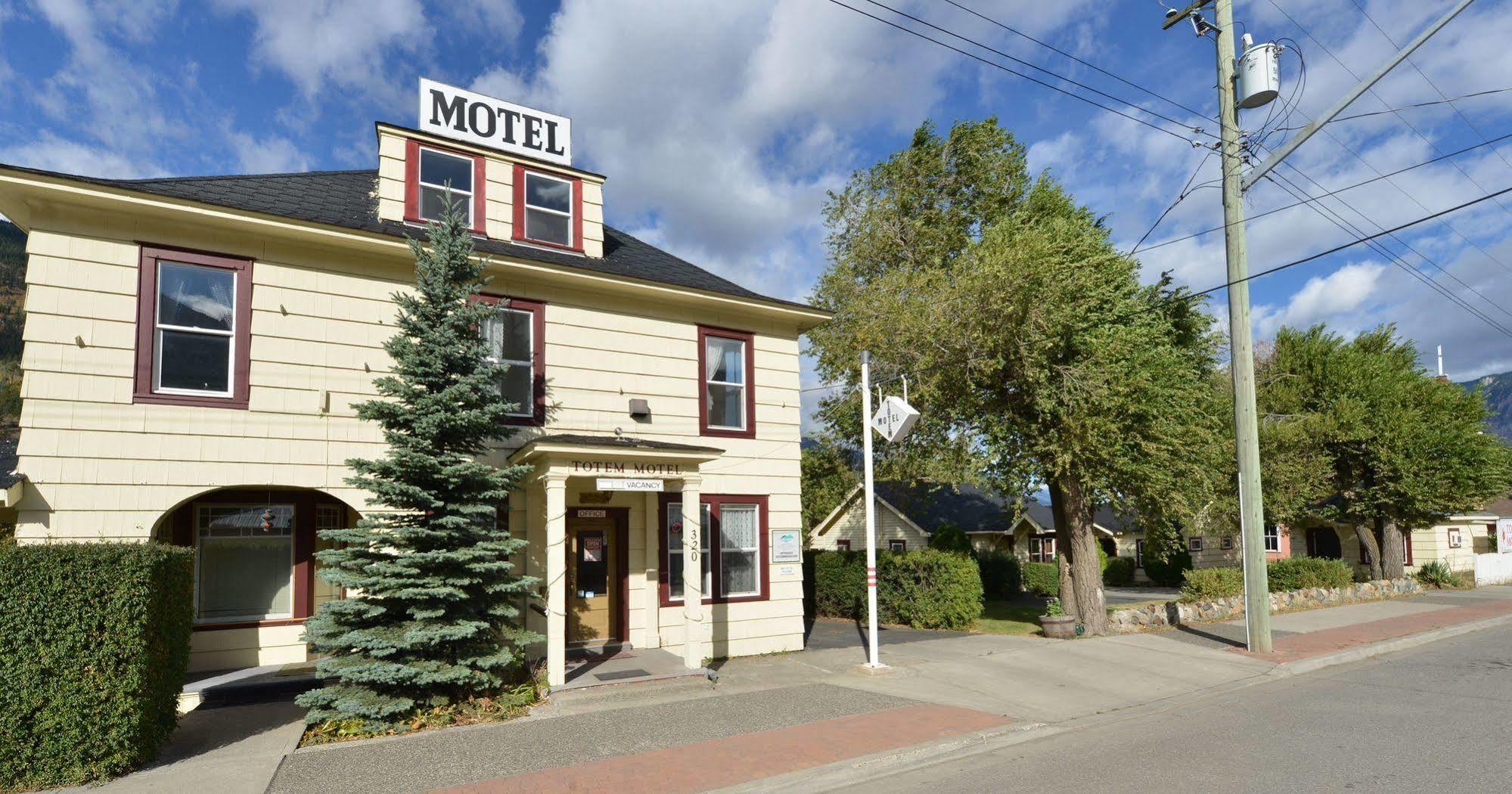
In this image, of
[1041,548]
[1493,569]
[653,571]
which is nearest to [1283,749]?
[653,571]

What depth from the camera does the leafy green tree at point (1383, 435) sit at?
26453mm

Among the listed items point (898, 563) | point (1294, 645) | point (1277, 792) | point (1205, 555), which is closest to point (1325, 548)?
point (1205, 555)

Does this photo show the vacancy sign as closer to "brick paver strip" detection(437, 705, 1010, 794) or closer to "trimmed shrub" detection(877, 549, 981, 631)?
"brick paver strip" detection(437, 705, 1010, 794)

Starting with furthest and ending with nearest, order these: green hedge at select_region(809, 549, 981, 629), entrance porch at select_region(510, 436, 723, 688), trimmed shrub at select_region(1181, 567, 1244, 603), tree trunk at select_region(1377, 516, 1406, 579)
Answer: tree trunk at select_region(1377, 516, 1406, 579) → trimmed shrub at select_region(1181, 567, 1244, 603) → green hedge at select_region(809, 549, 981, 629) → entrance porch at select_region(510, 436, 723, 688)

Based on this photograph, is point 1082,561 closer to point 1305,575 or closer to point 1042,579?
point 1305,575

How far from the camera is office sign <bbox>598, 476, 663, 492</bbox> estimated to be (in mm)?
10984

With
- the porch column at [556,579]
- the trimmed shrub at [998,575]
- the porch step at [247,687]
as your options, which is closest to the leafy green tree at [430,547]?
the porch column at [556,579]

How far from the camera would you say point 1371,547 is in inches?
1152

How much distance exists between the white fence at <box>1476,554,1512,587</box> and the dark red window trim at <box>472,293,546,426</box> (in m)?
36.6

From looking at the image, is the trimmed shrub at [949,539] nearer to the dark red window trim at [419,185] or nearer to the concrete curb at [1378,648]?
the concrete curb at [1378,648]

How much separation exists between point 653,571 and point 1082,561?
30.6ft

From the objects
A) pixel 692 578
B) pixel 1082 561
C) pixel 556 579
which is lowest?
pixel 1082 561

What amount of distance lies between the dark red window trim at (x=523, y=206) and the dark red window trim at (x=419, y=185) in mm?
497

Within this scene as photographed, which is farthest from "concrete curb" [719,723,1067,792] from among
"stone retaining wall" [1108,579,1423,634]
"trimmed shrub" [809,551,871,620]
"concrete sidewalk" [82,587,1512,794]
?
"trimmed shrub" [809,551,871,620]
